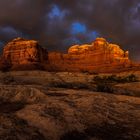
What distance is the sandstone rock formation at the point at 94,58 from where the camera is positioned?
125281 mm

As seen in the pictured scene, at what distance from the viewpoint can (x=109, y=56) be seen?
13225cm

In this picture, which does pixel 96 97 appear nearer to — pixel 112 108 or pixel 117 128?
pixel 112 108

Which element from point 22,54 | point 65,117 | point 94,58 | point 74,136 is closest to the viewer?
point 74,136

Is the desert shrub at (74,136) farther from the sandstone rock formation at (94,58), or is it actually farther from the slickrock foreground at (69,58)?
the sandstone rock formation at (94,58)

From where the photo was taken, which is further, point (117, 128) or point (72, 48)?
point (72, 48)

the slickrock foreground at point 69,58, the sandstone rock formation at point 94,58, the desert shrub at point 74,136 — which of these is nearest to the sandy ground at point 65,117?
the desert shrub at point 74,136

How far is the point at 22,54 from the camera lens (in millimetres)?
128250

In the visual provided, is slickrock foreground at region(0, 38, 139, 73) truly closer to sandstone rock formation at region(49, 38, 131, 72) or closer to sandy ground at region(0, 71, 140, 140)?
sandstone rock formation at region(49, 38, 131, 72)

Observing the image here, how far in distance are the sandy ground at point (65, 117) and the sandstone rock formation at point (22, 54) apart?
4143 inches

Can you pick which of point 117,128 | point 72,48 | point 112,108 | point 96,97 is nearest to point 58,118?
point 117,128

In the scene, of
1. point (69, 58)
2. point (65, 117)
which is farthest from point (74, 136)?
point (69, 58)

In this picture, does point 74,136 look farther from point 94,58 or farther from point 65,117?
point 94,58

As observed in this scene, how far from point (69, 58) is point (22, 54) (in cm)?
2041

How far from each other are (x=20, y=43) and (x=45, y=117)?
4869 inches
